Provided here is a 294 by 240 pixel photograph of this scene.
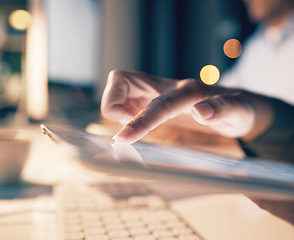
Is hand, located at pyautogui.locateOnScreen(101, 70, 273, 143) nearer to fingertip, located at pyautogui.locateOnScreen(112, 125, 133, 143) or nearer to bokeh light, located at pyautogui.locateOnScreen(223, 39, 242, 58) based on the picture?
fingertip, located at pyautogui.locateOnScreen(112, 125, 133, 143)

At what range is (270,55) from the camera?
170 centimetres

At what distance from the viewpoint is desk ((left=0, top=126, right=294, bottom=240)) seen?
0.35 m

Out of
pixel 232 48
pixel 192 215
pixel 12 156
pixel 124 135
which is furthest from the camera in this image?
pixel 232 48

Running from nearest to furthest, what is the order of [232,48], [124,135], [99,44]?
[124,135] < [99,44] < [232,48]

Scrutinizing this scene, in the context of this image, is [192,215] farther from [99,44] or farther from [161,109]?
[99,44]

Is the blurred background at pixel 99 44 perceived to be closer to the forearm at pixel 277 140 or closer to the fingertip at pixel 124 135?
the forearm at pixel 277 140

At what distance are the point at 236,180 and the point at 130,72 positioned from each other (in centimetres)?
34

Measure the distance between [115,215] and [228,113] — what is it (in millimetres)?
187

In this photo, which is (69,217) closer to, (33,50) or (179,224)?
(179,224)

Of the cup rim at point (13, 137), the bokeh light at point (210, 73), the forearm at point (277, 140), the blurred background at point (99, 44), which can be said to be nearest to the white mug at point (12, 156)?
the cup rim at point (13, 137)

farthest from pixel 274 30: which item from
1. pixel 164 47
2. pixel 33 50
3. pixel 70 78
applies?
pixel 33 50

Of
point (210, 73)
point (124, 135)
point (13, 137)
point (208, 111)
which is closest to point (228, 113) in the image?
point (208, 111)

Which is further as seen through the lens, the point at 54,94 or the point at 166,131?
the point at 54,94

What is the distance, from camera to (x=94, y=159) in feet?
0.53
